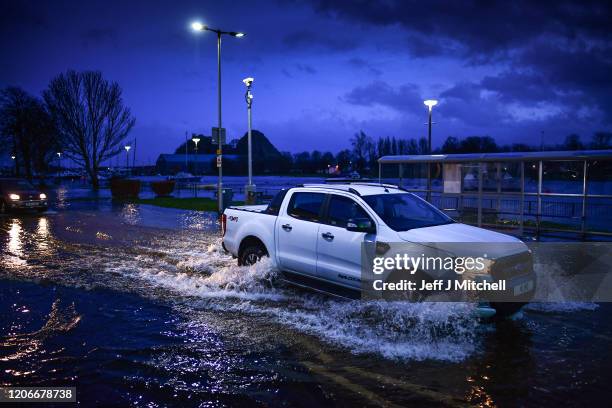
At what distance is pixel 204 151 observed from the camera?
174250mm

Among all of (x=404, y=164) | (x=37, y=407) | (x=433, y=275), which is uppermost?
(x=404, y=164)

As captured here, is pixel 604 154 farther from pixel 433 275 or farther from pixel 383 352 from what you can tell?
pixel 383 352

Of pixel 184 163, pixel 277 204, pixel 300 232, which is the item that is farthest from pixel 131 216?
pixel 184 163

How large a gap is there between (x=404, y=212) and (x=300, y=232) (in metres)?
1.63

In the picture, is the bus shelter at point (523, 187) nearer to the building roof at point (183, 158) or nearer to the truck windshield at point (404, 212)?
the truck windshield at point (404, 212)

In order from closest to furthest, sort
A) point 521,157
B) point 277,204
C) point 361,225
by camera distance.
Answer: point 361,225 < point 277,204 < point 521,157

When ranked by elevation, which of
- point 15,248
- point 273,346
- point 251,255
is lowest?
point 273,346

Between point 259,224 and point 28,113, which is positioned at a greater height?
point 28,113

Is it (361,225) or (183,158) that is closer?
(361,225)

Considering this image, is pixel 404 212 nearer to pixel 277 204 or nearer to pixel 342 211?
pixel 342 211

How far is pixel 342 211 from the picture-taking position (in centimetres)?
722

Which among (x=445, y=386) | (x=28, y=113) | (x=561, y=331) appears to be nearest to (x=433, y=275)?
(x=445, y=386)

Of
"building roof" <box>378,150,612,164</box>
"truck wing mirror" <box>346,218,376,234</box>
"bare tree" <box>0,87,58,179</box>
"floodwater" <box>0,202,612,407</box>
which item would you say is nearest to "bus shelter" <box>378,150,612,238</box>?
"building roof" <box>378,150,612,164</box>

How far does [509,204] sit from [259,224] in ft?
36.3
